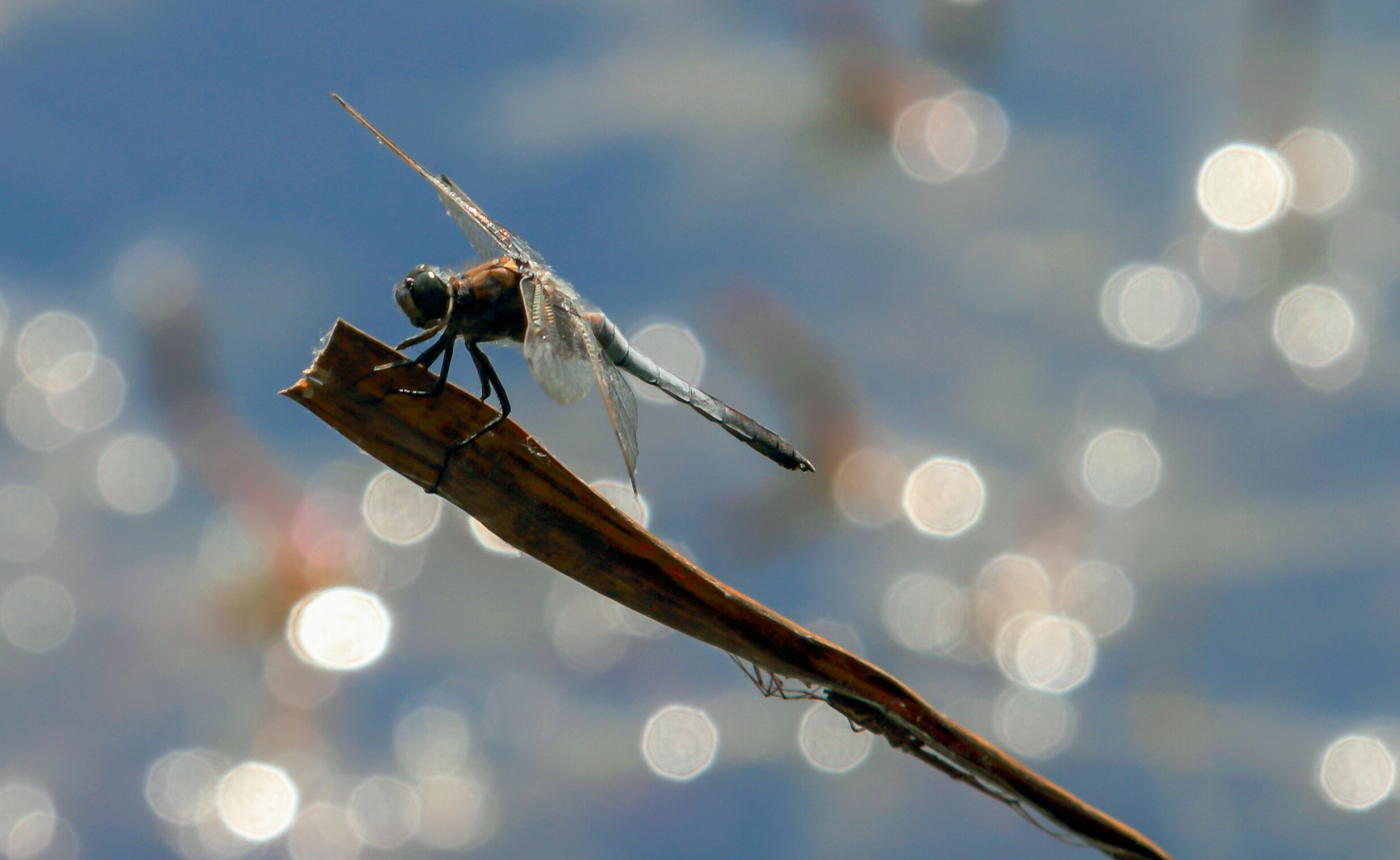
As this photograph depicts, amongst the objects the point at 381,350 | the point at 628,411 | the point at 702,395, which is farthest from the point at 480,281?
the point at 381,350

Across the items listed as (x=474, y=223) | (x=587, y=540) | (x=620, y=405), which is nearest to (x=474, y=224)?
(x=474, y=223)

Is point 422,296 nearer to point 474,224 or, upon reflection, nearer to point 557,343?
→ point 557,343

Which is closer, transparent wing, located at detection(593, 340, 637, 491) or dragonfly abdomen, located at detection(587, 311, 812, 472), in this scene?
transparent wing, located at detection(593, 340, 637, 491)

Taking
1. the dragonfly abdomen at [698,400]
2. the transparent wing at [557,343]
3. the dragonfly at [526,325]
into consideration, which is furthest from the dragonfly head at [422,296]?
the dragonfly abdomen at [698,400]

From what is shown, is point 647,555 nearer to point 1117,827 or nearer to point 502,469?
point 502,469

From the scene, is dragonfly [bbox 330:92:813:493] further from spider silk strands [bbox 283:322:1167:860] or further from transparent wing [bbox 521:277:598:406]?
spider silk strands [bbox 283:322:1167:860]

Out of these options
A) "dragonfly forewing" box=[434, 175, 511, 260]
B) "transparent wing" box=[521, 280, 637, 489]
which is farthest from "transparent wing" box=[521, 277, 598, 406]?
"dragonfly forewing" box=[434, 175, 511, 260]

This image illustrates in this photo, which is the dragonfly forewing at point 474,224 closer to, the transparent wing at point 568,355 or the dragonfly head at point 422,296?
the transparent wing at point 568,355
